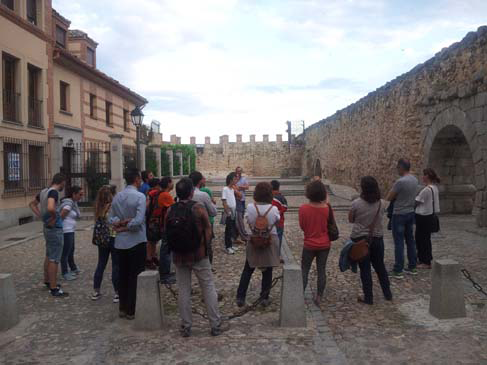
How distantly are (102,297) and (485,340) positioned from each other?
4.39 meters

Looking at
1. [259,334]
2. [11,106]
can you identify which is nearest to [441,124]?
[259,334]

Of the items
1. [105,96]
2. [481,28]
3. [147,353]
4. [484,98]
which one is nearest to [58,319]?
[147,353]

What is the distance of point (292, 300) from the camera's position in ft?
15.0

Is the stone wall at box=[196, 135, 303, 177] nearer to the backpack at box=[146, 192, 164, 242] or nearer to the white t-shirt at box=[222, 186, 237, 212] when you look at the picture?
the white t-shirt at box=[222, 186, 237, 212]

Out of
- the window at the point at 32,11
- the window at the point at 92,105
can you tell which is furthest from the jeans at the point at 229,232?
the window at the point at 92,105

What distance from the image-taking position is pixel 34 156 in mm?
14516

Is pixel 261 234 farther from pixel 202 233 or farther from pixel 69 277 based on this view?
pixel 69 277

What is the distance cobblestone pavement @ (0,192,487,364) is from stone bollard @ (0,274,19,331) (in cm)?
12

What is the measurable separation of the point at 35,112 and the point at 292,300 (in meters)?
12.8

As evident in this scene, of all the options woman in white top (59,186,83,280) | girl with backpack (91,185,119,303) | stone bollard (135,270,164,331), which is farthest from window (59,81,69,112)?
stone bollard (135,270,164,331)

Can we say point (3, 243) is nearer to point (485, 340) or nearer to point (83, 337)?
point (83, 337)

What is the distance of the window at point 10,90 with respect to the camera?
510 inches

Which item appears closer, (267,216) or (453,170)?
(267,216)

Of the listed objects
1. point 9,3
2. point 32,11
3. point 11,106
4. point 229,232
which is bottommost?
point 229,232
